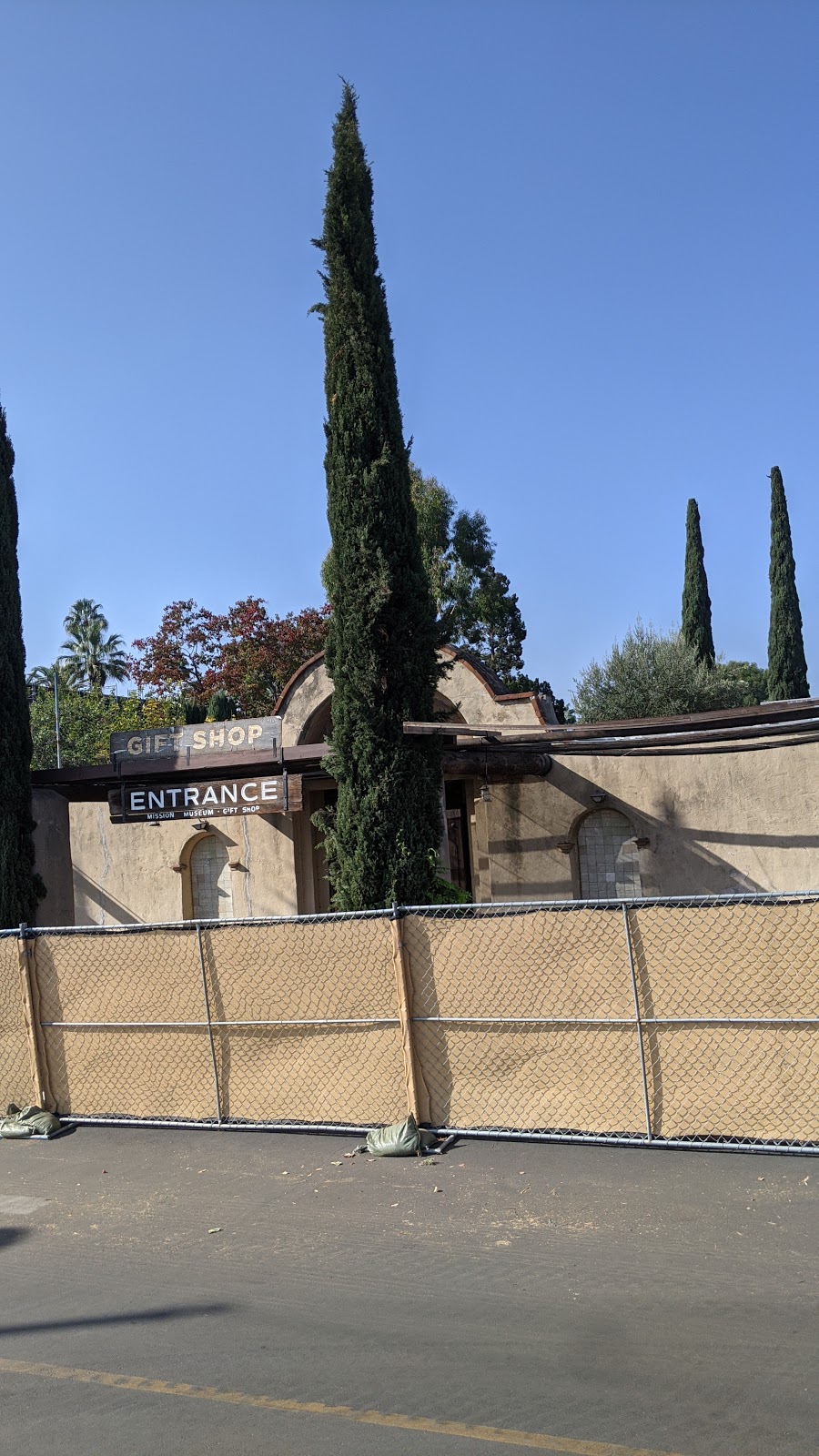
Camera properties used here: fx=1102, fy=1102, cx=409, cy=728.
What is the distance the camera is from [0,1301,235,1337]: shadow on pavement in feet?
17.5

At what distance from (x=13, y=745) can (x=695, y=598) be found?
28.2 metres

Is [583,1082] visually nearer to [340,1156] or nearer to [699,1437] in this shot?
[340,1156]

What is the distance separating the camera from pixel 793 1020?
22.0ft

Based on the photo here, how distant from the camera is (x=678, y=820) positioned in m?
16.1

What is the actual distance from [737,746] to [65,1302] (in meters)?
11.6

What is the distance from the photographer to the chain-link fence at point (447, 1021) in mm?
6871

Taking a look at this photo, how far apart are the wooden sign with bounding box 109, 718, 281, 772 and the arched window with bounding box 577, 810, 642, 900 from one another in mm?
4895

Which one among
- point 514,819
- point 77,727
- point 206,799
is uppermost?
point 77,727

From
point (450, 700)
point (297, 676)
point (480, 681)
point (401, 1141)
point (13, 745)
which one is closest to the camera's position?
point (401, 1141)

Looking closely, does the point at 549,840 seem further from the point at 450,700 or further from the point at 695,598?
the point at 695,598

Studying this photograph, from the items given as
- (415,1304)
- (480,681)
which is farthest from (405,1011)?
(480,681)

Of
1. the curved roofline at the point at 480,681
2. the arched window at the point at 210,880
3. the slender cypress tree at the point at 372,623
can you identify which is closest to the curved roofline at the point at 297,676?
the curved roofline at the point at 480,681

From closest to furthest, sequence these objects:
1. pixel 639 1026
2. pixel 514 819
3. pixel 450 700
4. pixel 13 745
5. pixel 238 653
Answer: pixel 639 1026 → pixel 514 819 → pixel 450 700 → pixel 13 745 → pixel 238 653

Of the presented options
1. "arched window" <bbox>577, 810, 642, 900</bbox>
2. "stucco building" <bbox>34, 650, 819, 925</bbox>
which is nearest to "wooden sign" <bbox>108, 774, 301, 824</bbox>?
"stucco building" <bbox>34, 650, 819, 925</bbox>
